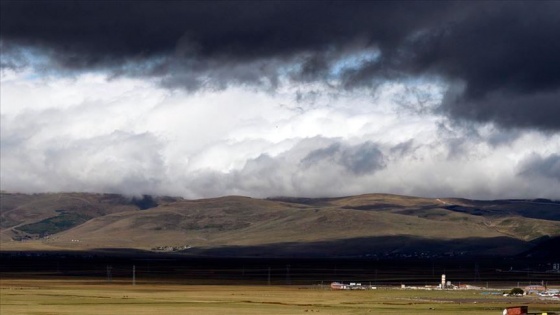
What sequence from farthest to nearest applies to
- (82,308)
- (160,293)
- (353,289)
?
(353,289), (160,293), (82,308)

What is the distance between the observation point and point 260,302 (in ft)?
490

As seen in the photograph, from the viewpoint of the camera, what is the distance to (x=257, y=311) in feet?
413

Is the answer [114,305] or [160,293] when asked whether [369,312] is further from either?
[160,293]

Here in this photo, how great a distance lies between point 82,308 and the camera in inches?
5182

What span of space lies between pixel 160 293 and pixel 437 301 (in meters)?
53.0

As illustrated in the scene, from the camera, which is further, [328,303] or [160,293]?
[160,293]

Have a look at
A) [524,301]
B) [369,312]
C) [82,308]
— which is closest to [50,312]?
[82,308]

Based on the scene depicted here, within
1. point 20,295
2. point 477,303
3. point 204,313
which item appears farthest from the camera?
point 20,295

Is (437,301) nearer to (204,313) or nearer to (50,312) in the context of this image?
(204,313)

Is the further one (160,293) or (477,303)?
(160,293)

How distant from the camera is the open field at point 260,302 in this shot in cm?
12519

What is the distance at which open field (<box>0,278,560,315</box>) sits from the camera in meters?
125

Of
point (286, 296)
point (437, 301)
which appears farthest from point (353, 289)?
point (437, 301)

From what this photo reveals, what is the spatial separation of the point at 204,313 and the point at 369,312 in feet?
63.6
